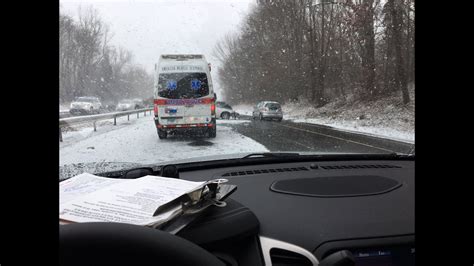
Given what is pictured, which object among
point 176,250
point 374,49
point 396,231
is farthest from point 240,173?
point 374,49

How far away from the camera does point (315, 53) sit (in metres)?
18.6

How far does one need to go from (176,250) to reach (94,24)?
5677 mm

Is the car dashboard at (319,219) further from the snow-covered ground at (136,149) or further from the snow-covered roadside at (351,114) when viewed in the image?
the snow-covered roadside at (351,114)

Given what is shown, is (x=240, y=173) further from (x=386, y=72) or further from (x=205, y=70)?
(x=386, y=72)

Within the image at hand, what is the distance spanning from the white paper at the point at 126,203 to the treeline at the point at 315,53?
9.86 meters

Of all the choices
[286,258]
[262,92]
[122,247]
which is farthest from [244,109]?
[122,247]

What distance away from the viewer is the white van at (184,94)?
12.1 metres

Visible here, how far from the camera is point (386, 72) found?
20.6m

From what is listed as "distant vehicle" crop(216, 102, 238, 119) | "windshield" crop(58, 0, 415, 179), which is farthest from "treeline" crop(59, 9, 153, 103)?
"distant vehicle" crop(216, 102, 238, 119)

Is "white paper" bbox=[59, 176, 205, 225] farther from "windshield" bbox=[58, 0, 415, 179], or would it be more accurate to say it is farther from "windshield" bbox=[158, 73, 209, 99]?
"windshield" bbox=[158, 73, 209, 99]

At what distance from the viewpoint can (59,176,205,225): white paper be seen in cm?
194

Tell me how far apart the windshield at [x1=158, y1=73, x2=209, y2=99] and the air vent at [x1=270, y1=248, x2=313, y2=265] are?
10.6m
